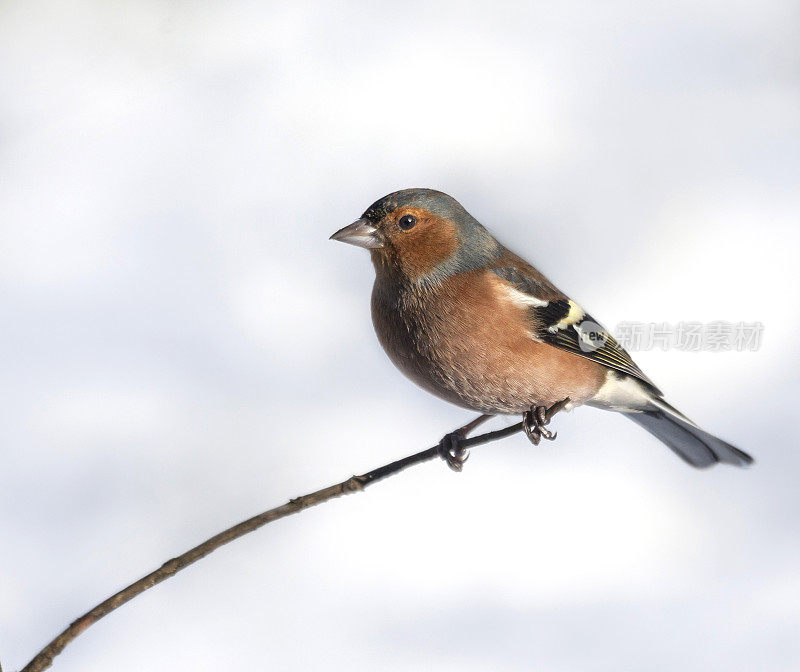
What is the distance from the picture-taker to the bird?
1.12 metres

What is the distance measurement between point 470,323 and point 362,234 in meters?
0.19

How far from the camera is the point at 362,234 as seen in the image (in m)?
1.15

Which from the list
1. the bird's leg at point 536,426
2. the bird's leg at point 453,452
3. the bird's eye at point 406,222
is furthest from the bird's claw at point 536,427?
the bird's eye at point 406,222

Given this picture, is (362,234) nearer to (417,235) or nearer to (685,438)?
(417,235)

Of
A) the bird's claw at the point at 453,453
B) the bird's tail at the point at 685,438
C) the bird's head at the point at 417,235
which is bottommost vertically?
the bird's tail at the point at 685,438

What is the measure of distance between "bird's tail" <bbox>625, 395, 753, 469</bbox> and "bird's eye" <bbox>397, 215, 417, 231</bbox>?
543mm

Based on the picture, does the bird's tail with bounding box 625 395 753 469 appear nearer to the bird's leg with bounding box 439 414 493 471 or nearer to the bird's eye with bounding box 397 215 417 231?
the bird's leg with bounding box 439 414 493 471

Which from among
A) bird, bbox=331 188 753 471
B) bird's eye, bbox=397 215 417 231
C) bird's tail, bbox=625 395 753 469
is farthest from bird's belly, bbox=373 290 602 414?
bird's tail, bbox=625 395 753 469

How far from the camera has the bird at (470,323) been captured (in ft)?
3.66

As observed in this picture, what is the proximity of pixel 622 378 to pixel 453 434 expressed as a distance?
31cm

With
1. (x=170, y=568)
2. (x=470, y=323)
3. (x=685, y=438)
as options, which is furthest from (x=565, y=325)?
(x=170, y=568)

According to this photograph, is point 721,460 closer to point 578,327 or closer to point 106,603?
point 578,327

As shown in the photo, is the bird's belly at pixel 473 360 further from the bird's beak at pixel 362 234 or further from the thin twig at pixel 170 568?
the thin twig at pixel 170 568

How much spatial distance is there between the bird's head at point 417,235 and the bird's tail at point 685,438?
46cm
